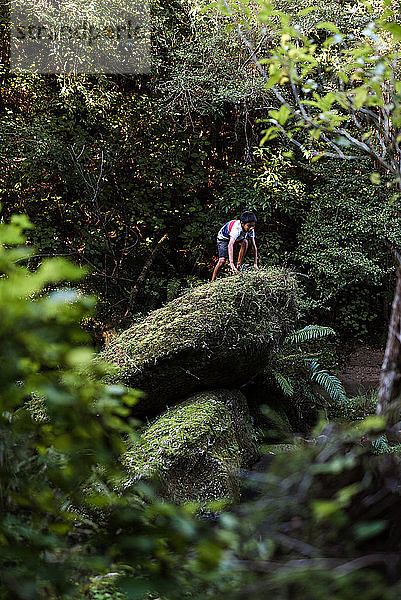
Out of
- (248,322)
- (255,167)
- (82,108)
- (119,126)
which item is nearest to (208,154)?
(255,167)

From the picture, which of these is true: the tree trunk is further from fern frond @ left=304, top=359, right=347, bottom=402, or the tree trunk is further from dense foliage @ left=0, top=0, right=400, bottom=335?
dense foliage @ left=0, top=0, right=400, bottom=335

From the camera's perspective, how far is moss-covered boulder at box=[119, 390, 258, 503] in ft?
12.5

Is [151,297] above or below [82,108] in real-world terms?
below

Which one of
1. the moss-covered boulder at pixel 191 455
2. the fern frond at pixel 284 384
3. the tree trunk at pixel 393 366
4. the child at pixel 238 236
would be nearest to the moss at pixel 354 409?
the fern frond at pixel 284 384

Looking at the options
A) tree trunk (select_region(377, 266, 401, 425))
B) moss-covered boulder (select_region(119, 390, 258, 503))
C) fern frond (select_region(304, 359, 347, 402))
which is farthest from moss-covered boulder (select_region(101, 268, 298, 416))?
tree trunk (select_region(377, 266, 401, 425))

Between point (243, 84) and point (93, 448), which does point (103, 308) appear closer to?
point (243, 84)

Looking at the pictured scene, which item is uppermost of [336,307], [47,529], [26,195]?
[26,195]

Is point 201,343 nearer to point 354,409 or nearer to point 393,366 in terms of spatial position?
point 393,366

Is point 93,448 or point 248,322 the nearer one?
point 93,448

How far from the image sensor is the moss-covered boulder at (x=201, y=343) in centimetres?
465

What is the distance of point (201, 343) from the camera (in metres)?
4.72

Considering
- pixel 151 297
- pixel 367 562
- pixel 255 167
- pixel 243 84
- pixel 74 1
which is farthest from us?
pixel 255 167

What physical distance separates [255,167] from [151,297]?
346 cm

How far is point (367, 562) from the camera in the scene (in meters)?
0.77
